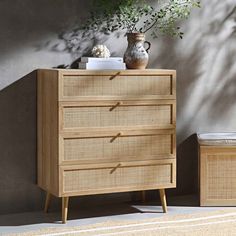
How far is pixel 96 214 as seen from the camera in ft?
12.9

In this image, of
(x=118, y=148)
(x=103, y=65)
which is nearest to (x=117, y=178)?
(x=118, y=148)

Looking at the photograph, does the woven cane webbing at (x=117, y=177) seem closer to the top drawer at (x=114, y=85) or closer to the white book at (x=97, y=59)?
the top drawer at (x=114, y=85)

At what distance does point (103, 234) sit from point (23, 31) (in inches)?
51.5

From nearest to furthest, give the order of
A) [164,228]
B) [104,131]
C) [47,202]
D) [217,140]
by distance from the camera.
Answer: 1. [164,228]
2. [104,131]
3. [47,202]
4. [217,140]

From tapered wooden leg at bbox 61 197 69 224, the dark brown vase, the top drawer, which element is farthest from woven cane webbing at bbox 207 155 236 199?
tapered wooden leg at bbox 61 197 69 224

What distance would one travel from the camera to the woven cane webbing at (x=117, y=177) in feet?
12.0

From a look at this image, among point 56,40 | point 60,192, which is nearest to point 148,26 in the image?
point 56,40

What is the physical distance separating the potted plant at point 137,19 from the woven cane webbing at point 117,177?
2.07 feet

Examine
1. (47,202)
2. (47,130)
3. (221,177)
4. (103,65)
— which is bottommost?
(47,202)

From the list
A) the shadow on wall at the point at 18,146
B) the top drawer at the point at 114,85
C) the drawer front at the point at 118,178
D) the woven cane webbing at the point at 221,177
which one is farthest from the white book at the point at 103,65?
the woven cane webbing at the point at 221,177

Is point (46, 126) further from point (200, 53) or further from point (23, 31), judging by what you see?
point (200, 53)

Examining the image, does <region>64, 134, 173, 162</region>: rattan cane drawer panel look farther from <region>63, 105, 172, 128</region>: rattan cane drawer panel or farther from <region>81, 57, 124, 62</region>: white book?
<region>81, 57, 124, 62</region>: white book

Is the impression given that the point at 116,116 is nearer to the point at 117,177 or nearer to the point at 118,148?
the point at 118,148

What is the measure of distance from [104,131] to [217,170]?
89 cm
